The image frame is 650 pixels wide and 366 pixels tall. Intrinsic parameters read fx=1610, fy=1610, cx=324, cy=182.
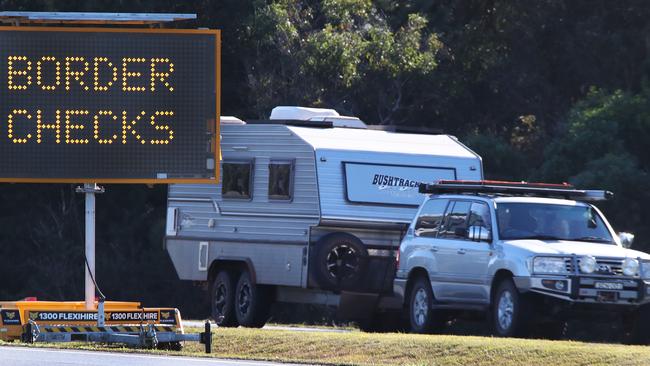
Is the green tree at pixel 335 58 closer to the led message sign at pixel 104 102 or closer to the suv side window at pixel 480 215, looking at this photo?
the suv side window at pixel 480 215

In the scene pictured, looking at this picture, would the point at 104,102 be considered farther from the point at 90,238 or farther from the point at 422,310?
the point at 422,310

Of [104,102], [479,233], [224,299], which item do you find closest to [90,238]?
[104,102]

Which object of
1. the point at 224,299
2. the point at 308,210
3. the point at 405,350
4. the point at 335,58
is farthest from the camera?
the point at 335,58

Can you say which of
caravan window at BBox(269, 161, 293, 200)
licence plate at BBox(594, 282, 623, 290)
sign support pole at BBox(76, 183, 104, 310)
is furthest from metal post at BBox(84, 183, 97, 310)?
licence plate at BBox(594, 282, 623, 290)

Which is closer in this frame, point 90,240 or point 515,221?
point 90,240

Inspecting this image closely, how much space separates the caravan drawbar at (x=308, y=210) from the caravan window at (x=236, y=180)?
0.02m

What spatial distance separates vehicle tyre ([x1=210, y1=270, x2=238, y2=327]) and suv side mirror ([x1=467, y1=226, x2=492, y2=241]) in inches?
210

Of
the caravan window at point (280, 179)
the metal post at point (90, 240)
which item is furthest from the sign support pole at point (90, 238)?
the caravan window at point (280, 179)

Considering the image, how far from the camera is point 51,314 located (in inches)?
A: 642

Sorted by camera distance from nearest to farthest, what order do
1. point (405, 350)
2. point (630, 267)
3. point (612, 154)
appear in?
point (405, 350), point (630, 267), point (612, 154)

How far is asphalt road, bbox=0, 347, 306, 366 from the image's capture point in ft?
47.2

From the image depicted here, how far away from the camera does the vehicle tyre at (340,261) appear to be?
2088 centimetres

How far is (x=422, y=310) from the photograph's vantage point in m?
19.6

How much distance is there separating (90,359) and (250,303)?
741 centimetres
